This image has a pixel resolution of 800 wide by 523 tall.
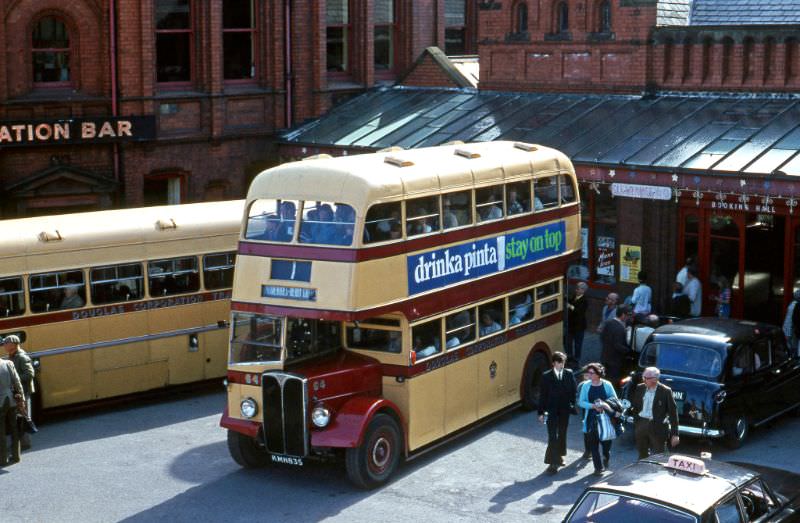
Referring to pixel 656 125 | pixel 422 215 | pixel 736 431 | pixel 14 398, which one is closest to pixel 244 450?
pixel 14 398

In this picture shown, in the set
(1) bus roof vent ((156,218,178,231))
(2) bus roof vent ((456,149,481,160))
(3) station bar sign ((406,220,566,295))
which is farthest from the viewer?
(1) bus roof vent ((156,218,178,231))

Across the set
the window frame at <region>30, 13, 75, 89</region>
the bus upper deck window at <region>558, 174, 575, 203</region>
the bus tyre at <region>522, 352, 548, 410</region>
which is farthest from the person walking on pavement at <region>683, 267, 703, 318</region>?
the window frame at <region>30, 13, 75, 89</region>

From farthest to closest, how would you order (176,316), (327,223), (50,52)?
1. (50,52)
2. (176,316)
3. (327,223)

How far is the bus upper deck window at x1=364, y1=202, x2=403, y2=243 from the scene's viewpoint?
15312 mm

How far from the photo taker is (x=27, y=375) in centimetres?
1689

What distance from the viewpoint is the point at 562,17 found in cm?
2644

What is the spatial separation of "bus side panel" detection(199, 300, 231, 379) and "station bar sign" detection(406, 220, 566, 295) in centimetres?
492

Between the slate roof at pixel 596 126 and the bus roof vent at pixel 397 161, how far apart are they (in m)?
5.98

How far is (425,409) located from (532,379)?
326cm

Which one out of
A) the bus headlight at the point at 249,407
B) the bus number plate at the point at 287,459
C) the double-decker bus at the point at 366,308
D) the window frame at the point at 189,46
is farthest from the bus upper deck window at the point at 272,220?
the window frame at the point at 189,46

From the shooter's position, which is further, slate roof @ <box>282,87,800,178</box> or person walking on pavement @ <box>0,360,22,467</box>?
slate roof @ <box>282,87,800,178</box>

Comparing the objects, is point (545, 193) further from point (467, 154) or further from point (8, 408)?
point (8, 408)

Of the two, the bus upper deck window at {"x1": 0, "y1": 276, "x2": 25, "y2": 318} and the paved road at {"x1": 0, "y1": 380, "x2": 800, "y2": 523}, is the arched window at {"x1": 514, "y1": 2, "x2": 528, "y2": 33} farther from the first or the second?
the bus upper deck window at {"x1": 0, "y1": 276, "x2": 25, "y2": 318}

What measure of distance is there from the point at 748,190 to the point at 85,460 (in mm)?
10702
